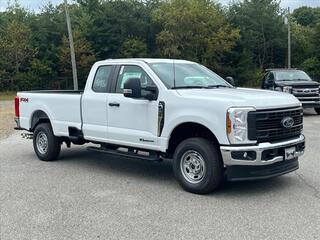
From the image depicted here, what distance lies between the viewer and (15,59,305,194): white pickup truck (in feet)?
21.3

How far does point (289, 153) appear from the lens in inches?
272

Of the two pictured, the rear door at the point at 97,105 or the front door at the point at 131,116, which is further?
the rear door at the point at 97,105

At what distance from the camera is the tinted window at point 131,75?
7.74m

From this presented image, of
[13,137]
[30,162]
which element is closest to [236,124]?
[30,162]

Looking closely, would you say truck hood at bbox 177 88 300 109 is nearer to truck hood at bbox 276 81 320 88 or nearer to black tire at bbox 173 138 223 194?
black tire at bbox 173 138 223 194

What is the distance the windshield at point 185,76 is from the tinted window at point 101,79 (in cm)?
96

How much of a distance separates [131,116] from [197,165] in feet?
4.82

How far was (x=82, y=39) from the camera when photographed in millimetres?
42875

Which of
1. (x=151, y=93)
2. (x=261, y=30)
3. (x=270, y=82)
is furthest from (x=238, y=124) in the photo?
(x=261, y=30)

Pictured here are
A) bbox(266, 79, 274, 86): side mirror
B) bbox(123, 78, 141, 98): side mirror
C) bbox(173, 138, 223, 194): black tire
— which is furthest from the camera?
bbox(266, 79, 274, 86): side mirror

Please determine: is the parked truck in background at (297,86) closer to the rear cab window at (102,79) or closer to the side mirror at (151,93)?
the rear cab window at (102,79)

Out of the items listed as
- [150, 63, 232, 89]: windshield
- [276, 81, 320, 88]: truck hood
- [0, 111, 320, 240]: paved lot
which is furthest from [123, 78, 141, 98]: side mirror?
[276, 81, 320, 88]: truck hood

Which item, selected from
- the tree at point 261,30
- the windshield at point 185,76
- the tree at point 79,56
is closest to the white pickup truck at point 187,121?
the windshield at point 185,76

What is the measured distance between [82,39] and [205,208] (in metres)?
38.4
